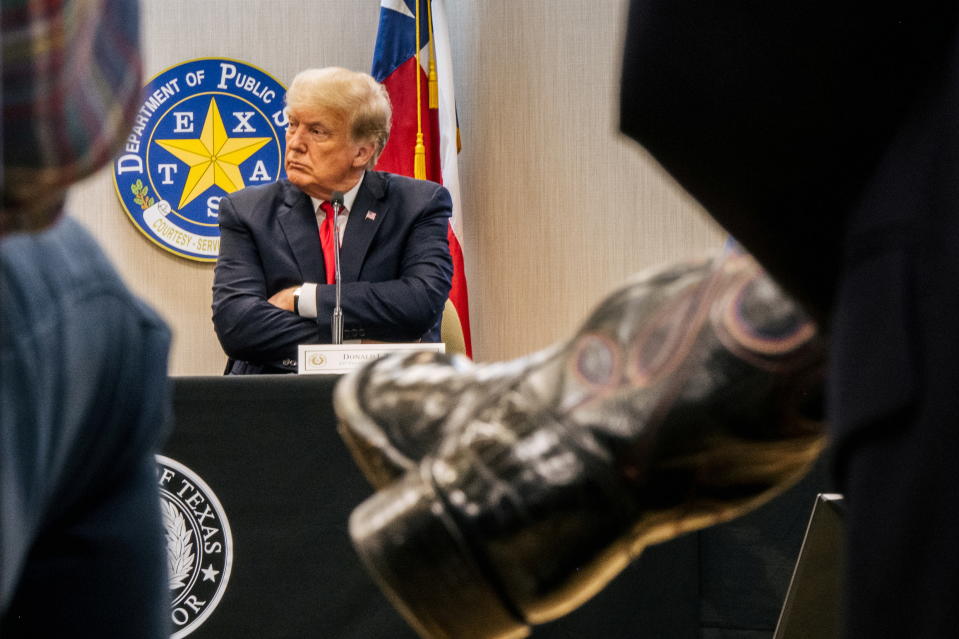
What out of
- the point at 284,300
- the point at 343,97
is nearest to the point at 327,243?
the point at 284,300

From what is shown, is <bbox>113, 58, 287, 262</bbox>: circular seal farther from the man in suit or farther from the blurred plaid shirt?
the blurred plaid shirt

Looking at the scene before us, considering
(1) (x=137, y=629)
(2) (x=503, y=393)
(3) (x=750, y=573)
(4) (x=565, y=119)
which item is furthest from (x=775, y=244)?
(4) (x=565, y=119)

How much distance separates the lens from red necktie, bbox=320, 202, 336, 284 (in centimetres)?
267

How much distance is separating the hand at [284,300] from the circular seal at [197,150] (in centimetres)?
136

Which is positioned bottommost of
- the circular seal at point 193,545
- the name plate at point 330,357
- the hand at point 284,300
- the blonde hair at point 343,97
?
the circular seal at point 193,545

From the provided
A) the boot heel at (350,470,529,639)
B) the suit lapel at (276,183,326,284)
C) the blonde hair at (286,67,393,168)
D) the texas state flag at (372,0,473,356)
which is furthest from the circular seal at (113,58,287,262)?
the boot heel at (350,470,529,639)

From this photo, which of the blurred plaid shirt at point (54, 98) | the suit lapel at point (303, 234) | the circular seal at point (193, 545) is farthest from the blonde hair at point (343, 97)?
the blurred plaid shirt at point (54, 98)

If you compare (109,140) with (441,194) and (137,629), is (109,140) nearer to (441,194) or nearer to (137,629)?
(137,629)

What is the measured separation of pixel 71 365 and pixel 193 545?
53.0 inches

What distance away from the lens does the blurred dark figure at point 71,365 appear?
286 mm

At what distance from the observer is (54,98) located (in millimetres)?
288

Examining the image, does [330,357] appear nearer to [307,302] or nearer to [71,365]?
[307,302]

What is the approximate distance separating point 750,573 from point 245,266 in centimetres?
152

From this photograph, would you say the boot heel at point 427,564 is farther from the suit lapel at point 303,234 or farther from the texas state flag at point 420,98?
the texas state flag at point 420,98
